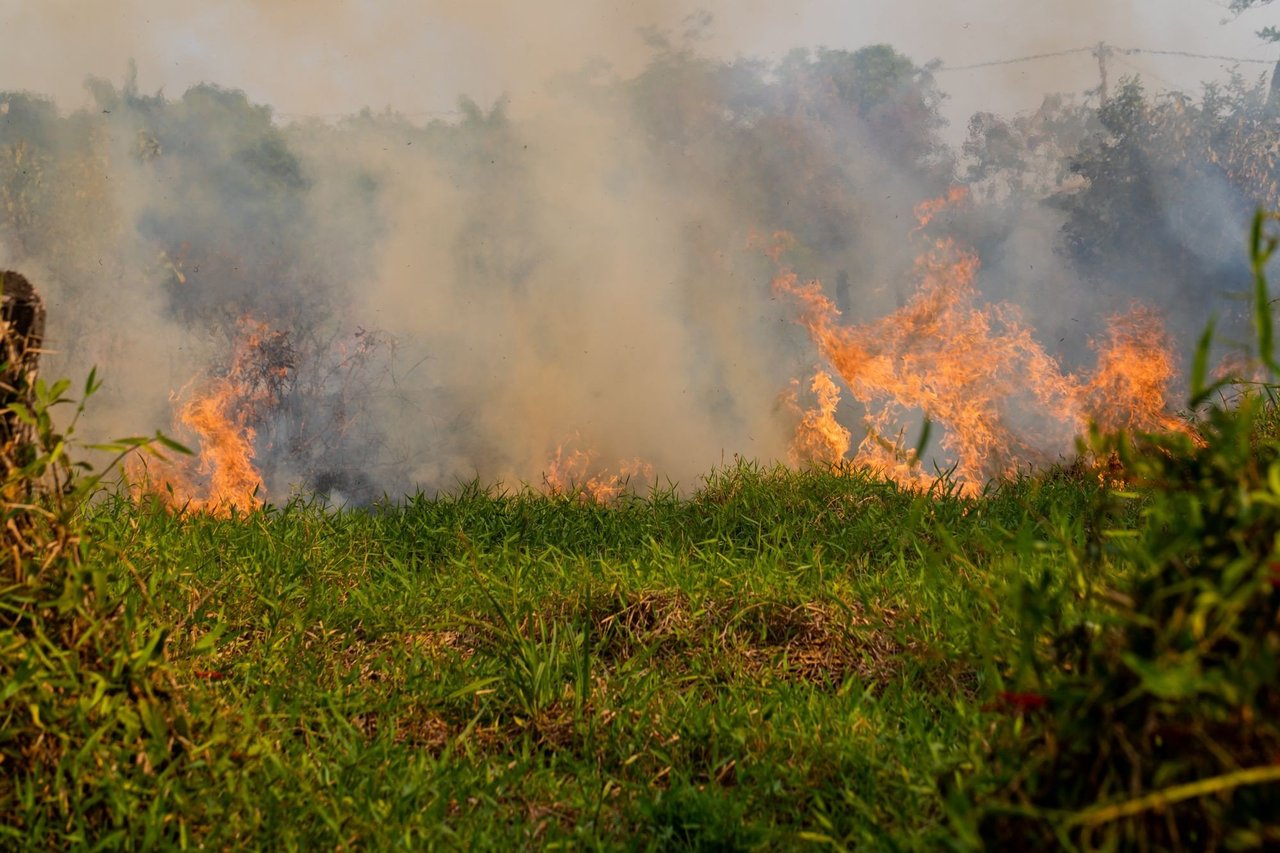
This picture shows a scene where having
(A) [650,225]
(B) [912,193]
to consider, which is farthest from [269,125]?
(B) [912,193]

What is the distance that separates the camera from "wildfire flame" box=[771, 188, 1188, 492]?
13.9 metres

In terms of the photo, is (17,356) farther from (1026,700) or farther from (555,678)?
(1026,700)

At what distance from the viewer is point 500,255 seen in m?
16.8

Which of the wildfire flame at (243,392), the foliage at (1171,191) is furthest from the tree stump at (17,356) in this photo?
the foliage at (1171,191)

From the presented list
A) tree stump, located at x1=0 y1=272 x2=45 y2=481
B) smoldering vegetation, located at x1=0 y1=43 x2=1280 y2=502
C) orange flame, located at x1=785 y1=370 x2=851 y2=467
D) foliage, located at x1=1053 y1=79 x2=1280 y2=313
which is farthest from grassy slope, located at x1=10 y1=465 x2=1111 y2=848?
foliage, located at x1=1053 y1=79 x2=1280 y2=313

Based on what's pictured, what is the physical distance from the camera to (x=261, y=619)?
437 centimetres

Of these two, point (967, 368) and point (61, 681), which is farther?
point (967, 368)

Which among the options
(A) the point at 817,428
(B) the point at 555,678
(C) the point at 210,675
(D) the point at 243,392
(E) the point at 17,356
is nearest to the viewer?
(E) the point at 17,356

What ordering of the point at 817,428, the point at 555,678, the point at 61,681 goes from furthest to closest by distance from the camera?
the point at 817,428, the point at 555,678, the point at 61,681

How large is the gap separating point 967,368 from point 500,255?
7105mm

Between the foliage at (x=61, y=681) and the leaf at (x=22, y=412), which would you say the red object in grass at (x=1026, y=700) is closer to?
the foliage at (x=61, y=681)

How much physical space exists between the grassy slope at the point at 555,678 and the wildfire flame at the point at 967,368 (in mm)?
7116

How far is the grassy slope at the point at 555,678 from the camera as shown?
2754 mm

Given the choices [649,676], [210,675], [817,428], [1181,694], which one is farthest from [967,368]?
[1181,694]
